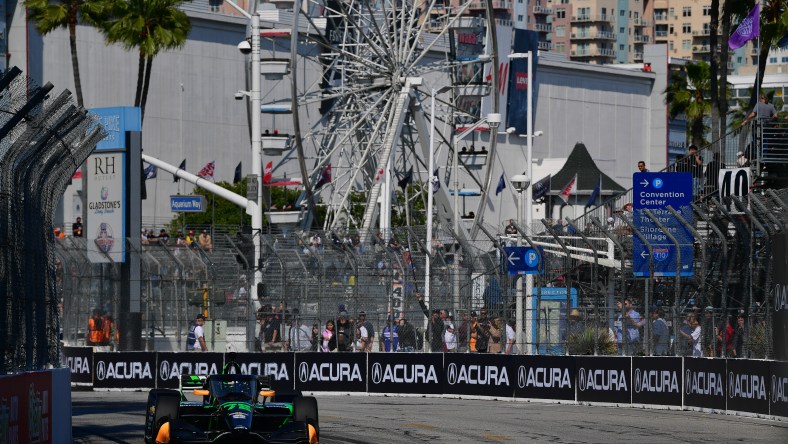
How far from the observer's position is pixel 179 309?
31.0 meters

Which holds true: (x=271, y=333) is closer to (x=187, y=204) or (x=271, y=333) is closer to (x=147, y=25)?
(x=187, y=204)

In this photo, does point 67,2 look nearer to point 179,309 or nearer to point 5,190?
point 179,309

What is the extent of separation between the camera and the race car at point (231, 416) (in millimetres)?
15641

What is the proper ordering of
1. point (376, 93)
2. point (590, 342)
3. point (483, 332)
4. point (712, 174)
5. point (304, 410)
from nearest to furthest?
point (304, 410) → point (590, 342) → point (483, 332) → point (712, 174) → point (376, 93)

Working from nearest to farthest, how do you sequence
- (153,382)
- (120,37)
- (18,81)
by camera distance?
(18,81)
(153,382)
(120,37)

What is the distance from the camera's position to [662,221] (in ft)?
84.6

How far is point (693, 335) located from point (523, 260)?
400cm

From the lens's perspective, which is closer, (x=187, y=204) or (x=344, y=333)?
(x=344, y=333)

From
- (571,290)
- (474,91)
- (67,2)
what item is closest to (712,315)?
(571,290)

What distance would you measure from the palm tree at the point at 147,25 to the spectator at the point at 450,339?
21453 millimetres

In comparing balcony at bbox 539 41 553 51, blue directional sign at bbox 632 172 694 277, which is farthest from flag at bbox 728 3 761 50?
balcony at bbox 539 41 553 51

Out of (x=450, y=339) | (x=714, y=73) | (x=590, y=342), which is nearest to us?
(x=590, y=342)

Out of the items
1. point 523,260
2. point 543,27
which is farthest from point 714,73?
point 543,27

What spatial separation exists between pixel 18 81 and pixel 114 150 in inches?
742
